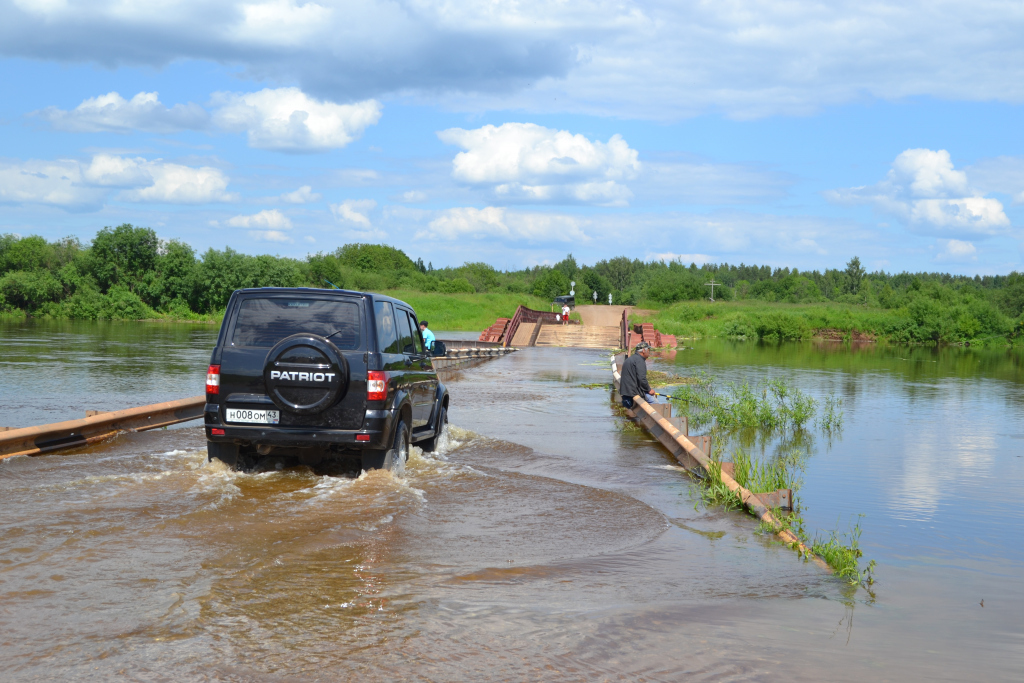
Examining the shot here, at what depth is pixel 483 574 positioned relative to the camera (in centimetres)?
595

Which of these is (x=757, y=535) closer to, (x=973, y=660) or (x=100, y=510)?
(x=973, y=660)

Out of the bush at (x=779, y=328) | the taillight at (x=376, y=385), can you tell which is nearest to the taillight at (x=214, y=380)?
the taillight at (x=376, y=385)

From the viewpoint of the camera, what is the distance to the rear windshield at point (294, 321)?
815 cm

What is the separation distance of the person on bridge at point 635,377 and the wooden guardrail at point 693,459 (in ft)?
0.81

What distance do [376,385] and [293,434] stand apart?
88 cm

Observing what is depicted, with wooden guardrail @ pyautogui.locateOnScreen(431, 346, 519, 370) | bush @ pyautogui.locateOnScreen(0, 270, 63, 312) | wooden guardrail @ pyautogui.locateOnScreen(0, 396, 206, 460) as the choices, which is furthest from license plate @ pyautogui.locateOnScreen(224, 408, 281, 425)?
bush @ pyautogui.locateOnScreen(0, 270, 63, 312)

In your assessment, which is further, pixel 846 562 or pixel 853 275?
pixel 853 275

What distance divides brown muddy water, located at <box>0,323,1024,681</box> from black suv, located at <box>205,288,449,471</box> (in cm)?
44

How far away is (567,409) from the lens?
17188mm

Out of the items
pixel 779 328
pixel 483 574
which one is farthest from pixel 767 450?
pixel 779 328

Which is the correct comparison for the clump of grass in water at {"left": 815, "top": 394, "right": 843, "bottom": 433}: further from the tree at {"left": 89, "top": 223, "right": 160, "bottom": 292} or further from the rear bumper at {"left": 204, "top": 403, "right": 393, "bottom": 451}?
the tree at {"left": 89, "top": 223, "right": 160, "bottom": 292}

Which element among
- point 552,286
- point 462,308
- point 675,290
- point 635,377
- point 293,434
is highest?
point 552,286

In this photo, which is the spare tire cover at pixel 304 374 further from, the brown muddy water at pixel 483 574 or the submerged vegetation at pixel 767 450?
the submerged vegetation at pixel 767 450

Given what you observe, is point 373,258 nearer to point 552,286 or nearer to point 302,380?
point 552,286
